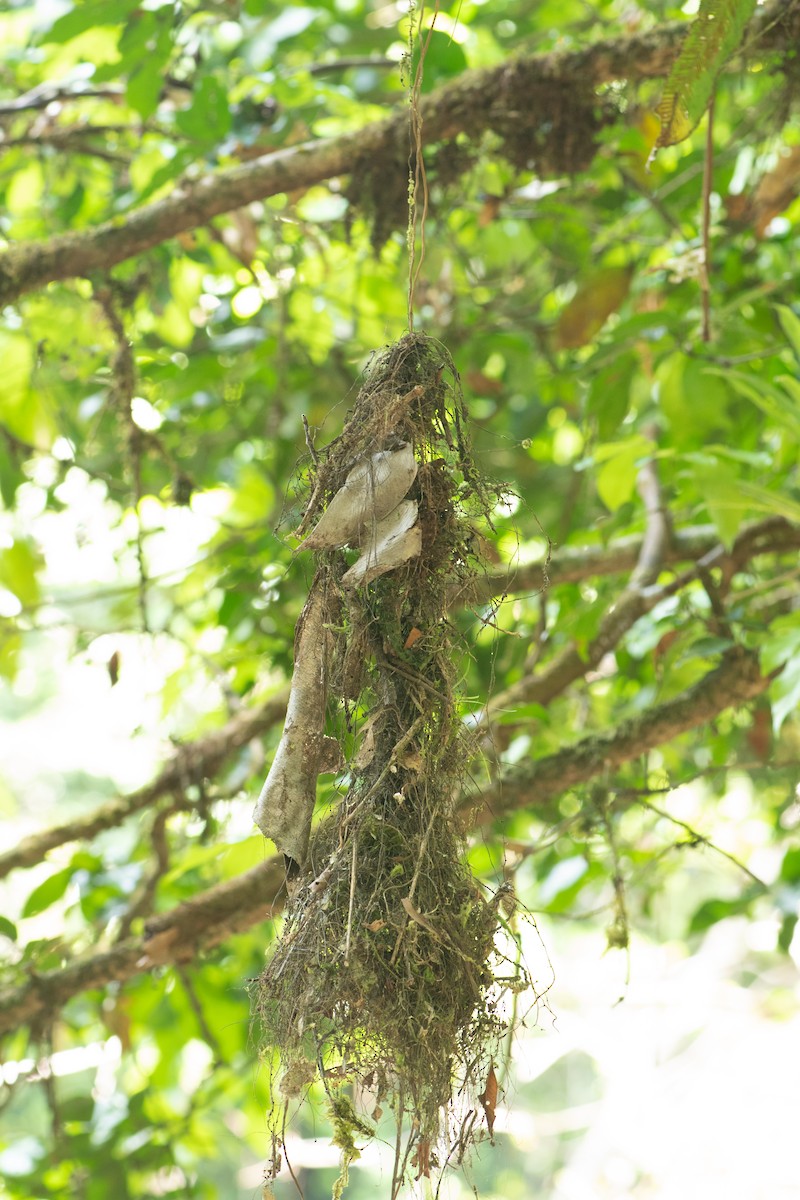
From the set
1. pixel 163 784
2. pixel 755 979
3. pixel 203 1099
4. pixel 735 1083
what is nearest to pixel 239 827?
pixel 163 784

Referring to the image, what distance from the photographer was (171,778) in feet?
5.54

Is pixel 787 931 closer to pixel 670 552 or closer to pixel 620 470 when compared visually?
pixel 670 552

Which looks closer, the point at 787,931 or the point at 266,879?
the point at 266,879

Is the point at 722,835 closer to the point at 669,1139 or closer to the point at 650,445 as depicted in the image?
the point at 650,445

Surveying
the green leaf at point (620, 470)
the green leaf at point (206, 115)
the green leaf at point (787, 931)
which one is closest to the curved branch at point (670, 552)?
the green leaf at point (620, 470)

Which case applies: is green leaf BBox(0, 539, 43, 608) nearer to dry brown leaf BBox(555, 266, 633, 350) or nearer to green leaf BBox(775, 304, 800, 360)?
dry brown leaf BBox(555, 266, 633, 350)

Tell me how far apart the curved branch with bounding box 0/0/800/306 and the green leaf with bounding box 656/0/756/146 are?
0.31 metres

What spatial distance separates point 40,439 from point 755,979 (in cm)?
464

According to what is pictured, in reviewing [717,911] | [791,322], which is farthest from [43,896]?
[791,322]

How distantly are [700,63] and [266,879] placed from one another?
94 centimetres

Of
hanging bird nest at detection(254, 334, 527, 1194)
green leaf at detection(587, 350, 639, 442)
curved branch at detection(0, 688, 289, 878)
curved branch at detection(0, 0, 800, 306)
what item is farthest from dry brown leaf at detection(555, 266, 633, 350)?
hanging bird nest at detection(254, 334, 527, 1194)

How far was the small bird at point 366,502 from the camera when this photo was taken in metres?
0.60

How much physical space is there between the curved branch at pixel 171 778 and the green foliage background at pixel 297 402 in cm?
3

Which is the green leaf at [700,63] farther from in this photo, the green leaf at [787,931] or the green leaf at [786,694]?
the green leaf at [787,931]
